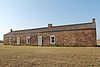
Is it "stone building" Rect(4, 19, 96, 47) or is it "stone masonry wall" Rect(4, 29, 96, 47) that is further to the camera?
"stone building" Rect(4, 19, 96, 47)

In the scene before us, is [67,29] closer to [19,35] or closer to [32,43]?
[32,43]

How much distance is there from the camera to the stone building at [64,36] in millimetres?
24172

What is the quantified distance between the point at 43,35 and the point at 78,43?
309 inches

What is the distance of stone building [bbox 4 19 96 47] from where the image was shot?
24.2 metres

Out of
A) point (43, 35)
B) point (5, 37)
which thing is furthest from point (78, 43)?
point (5, 37)

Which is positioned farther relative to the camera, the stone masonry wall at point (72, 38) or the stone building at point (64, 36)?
the stone building at point (64, 36)

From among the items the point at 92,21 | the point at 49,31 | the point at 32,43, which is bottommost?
the point at 32,43

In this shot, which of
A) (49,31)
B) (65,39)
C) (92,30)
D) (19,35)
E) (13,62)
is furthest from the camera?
(19,35)

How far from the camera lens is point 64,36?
1050 inches

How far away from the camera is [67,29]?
2672 cm

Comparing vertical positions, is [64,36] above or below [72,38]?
above

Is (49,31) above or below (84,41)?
above

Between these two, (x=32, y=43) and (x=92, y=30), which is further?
(x=32, y=43)

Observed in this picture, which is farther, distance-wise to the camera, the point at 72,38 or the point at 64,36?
the point at 64,36
